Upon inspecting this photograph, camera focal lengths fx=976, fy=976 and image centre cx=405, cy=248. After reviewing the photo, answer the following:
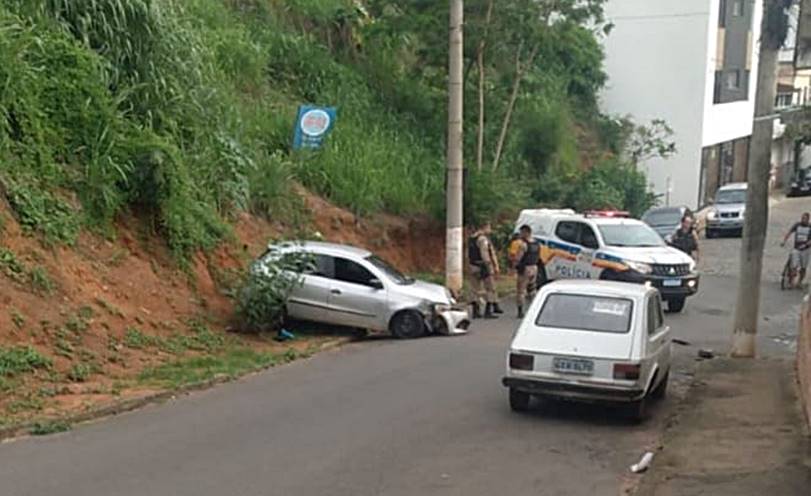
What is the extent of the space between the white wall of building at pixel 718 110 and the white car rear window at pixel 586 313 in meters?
30.6

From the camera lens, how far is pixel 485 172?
2689 centimetres

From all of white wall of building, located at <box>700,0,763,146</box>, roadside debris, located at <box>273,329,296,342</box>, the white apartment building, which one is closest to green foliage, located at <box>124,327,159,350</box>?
roadside debris, located at <box>273,329,296,342</box>

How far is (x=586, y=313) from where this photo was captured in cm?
1184

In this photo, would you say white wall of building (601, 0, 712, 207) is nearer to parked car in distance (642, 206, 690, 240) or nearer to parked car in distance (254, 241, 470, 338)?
parked car in distance (642, 206, 690, 240)

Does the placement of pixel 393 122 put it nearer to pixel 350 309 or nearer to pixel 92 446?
pixel 350 309

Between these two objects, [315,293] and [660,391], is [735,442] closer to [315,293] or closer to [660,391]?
[660,391]

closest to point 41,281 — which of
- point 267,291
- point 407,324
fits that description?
point 267,291

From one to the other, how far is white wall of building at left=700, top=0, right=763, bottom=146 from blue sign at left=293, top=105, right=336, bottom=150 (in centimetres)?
2335

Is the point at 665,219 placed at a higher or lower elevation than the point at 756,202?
lower

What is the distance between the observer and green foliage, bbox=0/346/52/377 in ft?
37.8

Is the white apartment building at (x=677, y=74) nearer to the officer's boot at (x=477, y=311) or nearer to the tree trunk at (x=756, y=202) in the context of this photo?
the officer's boot at (x=477, y=311)

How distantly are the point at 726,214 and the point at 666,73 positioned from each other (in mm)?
8279

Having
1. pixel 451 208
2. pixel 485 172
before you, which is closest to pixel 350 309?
pixel 451 208

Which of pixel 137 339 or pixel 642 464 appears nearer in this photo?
pixel 642 464
